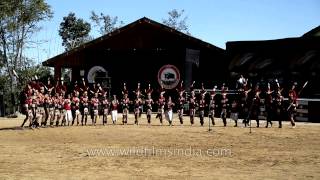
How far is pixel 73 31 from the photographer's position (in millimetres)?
84312

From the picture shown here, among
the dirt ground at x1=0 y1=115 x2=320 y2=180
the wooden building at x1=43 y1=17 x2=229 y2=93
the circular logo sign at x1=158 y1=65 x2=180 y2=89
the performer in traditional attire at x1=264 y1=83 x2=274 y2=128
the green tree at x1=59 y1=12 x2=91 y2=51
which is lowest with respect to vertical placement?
the dirt ground at x1=0 y1=115 x2=320 y2=180

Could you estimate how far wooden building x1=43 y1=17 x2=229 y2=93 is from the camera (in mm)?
36344

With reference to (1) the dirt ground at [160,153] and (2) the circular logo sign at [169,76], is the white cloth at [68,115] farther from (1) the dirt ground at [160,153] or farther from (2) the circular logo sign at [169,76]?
(2) the circular logo sign at [169,76]

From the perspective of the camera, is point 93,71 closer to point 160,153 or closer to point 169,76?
point 169,76

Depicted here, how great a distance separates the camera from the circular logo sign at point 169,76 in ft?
118

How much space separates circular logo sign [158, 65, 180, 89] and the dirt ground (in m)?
11.7

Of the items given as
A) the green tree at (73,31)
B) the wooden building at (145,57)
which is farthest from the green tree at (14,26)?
the green tree at (73,31)

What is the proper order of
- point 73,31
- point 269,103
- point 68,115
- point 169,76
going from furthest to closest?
point 73,31
point 169,76
point 68,115
point 269,103

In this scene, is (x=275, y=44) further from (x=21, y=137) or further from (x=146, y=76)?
(x=21, y=137)

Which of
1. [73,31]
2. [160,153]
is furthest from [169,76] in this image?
[73,31]

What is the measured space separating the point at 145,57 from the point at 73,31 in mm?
48900

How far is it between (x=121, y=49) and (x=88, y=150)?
71.0 ft

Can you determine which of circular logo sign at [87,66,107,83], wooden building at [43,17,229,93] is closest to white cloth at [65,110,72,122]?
wooden building at [43,17,229,93]

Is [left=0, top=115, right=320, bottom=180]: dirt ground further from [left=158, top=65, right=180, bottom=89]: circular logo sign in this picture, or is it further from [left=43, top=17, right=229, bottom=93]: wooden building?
[left=43, top=17, right=229, bottom=93]: wooden building
